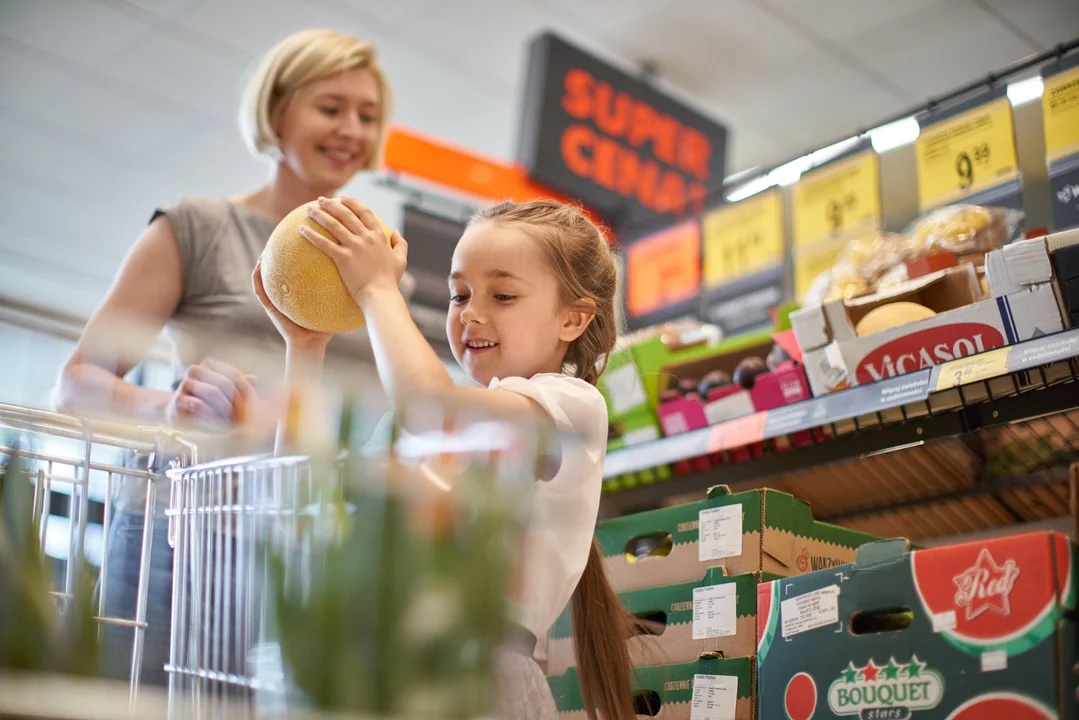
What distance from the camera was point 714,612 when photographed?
75.6 inches

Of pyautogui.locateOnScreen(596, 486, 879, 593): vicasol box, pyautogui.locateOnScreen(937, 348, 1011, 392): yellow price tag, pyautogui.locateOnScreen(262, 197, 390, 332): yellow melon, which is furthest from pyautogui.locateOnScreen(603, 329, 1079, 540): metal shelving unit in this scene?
pyautogui.locateOnScreen(262, 197, 390, 332): yellow melon

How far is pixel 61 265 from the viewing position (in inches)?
318

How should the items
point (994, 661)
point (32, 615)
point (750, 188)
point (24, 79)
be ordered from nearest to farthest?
point (32, 615)
point (994, 661)
point (750, 188)
point (24, 79)

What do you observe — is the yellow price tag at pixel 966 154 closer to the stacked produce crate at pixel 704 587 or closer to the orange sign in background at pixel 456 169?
the stacked produce crate at pixel 704 587

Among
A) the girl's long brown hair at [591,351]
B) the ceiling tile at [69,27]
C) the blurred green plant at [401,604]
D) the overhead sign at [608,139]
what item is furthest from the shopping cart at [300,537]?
the ceiling tile at [69,27]

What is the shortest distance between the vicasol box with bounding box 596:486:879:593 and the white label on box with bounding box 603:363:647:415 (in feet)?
1.59

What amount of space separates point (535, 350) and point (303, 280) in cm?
39

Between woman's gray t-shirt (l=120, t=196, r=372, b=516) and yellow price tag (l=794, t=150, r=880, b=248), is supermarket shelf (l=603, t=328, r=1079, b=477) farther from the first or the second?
yellow price tag (l=794, t=150, r=880, b=248)

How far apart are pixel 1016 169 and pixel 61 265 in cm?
713

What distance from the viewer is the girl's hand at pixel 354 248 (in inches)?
63.8

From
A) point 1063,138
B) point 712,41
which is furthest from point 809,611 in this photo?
point 712,41

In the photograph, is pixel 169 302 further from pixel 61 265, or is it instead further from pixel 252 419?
pixel 61 265

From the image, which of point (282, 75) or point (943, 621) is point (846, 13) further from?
point (943, 621)

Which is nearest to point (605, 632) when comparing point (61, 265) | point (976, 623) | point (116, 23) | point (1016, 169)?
point (976, 623)
